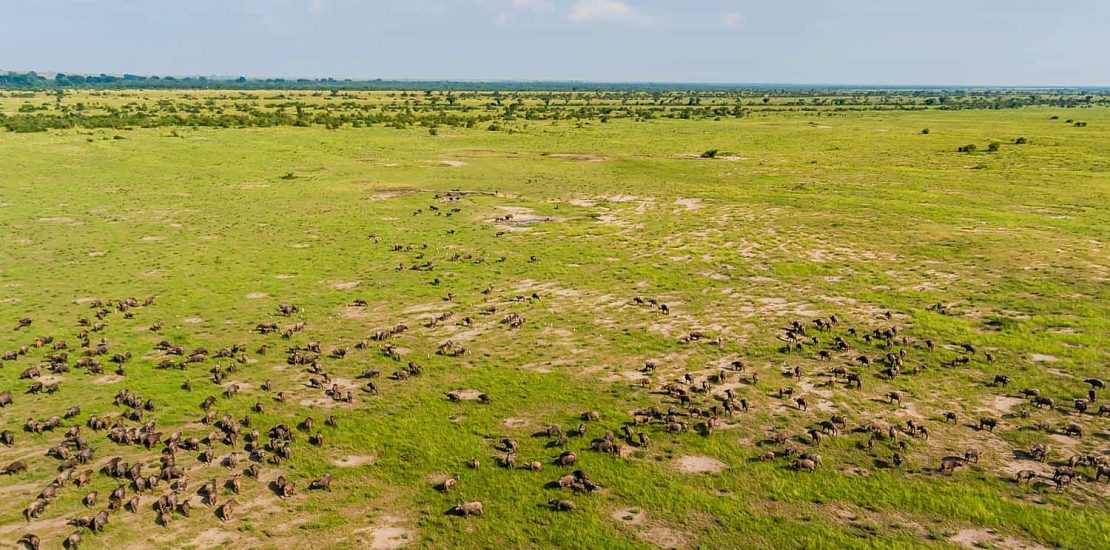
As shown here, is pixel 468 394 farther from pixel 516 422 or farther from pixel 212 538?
pixel 212 538

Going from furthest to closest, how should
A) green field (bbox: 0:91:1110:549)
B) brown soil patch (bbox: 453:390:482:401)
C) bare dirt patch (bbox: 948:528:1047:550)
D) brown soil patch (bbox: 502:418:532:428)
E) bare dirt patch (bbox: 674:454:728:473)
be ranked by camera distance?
brown soil patch (bbox: 453:390:482:401) < brown soil patch (bbox: 502:418:532:428) < bare dirt patch (bbox: 674:454:728:473) < green field (bbox: 0:91:1110:549) < bare dirt patch (bbox: 948:528:1047:550)

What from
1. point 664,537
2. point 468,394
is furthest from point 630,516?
point 468,394

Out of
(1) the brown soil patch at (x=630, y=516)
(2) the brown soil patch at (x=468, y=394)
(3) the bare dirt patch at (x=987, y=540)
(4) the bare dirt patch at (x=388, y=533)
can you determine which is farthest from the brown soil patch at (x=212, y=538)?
(3) the bare dirt patch at (x=987, y=540)

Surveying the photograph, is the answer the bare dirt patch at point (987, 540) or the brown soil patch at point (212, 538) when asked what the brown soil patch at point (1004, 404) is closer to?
the bare dirt patch at point (987, 540)

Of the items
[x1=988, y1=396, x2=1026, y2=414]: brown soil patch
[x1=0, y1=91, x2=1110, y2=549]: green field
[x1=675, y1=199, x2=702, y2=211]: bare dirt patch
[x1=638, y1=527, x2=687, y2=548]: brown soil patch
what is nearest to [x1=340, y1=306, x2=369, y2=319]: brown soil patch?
[x1=0, y1=91, x2=1110, y2=549]: green field

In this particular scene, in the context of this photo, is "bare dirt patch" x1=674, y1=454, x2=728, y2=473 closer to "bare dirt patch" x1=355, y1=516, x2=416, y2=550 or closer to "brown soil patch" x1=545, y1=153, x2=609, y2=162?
"bare dirt patch" x1=355, y1=516, x2=416, y2=550
